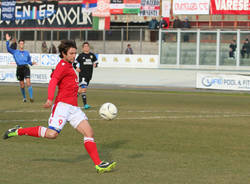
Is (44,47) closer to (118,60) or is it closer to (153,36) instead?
(118,60)

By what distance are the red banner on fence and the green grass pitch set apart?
22.0 m

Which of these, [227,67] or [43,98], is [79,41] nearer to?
[227,67]

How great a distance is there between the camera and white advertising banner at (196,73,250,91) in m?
29.3

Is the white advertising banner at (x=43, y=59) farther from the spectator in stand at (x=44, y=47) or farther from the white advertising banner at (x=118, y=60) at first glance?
the spectator in stand at (x=44, y=47)

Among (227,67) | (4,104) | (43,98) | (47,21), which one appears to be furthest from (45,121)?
(47,21)

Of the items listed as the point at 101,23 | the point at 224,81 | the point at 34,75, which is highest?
the point at 101,23

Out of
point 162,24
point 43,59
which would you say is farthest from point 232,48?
point 43,59

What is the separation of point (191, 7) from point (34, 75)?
13114 mm

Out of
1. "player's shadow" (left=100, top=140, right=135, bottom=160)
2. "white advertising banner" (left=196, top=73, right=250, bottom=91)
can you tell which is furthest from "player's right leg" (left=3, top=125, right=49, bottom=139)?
"white advertising banner" (left=196, top=73, right=250, bottom=91)

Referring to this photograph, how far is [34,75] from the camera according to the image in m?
34.7

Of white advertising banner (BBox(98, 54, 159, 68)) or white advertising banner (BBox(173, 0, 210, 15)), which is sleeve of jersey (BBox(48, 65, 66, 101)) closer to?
white advertising banner (BBox(98, 54, 159, 68))

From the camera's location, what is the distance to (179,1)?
133ft

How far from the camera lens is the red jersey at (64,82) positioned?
27.4 ft

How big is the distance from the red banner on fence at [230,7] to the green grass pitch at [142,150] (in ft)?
72.2
